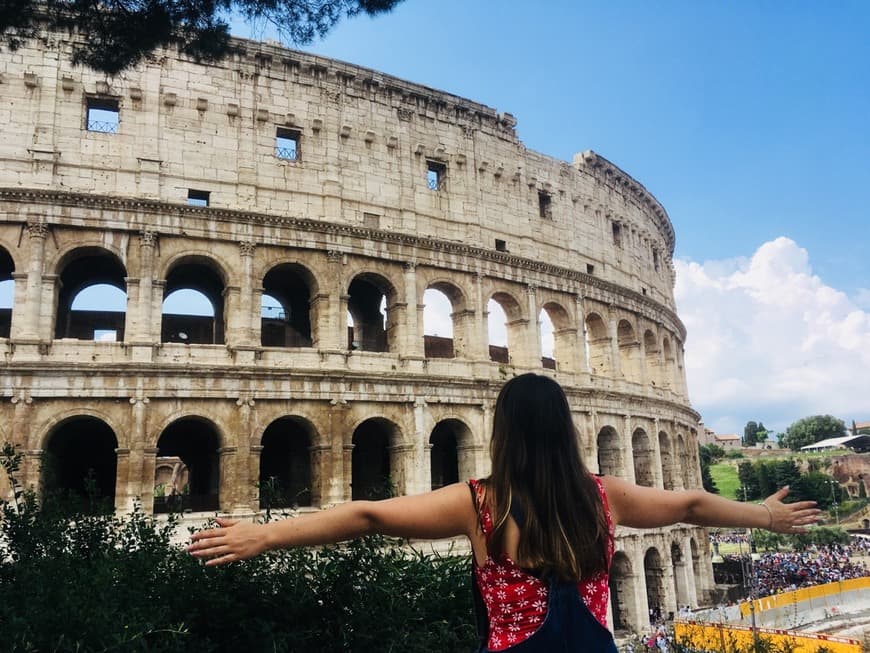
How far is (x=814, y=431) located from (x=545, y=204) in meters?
91.8

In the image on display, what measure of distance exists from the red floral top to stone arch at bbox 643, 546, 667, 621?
21.9m

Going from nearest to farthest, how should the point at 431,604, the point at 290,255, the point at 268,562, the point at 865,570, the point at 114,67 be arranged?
the point at 268,562 → the point at 431,604 → the point at 114,67 → the point at 290,255 → the point at 865,570

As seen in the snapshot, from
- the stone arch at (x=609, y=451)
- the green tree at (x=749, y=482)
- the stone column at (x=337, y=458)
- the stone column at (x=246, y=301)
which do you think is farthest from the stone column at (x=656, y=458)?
the green tree at (x=749, y=482)

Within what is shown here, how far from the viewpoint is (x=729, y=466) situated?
268 feet

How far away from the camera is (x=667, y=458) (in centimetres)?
2512

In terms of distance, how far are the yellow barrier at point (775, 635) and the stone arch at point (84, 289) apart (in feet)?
51.2

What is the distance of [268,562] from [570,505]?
13.3 ft

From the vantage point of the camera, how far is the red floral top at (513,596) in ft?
6.71

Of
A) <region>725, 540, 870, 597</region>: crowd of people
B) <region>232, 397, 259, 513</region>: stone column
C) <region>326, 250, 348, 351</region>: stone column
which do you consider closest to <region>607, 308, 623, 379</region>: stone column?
<region>326, 250, 348, 351</region>: stone column

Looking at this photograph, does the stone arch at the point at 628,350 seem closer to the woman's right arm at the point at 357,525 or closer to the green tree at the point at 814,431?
the woman's right arm at the point at 357,525

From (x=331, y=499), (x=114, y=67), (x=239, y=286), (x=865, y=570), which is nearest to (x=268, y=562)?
(x=114, y=67)

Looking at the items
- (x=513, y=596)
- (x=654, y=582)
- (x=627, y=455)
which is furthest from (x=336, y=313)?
(x=513, y=596)

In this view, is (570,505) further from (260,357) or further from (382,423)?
(382,423)

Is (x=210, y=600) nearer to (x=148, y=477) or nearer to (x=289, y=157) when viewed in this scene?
(x=148, y=477)
